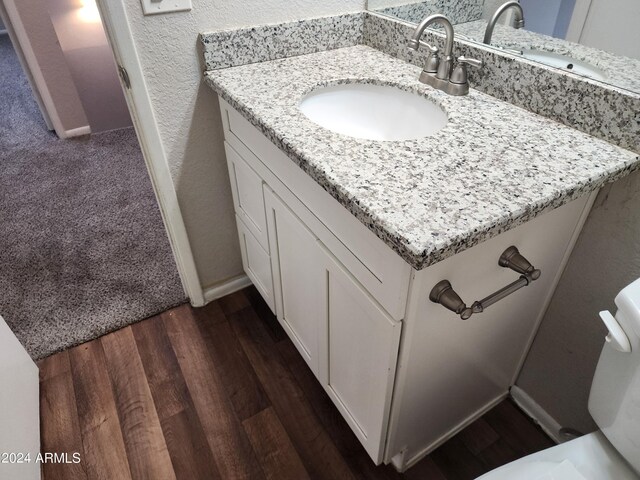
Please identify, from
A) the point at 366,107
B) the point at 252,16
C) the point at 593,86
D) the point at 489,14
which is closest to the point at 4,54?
the point at 252,16

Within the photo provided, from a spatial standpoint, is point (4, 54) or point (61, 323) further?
point (4, 54)

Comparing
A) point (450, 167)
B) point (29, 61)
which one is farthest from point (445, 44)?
point (29, 61)

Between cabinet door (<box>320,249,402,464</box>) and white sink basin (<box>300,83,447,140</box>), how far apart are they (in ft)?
1.40

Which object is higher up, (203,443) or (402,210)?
(402,210)

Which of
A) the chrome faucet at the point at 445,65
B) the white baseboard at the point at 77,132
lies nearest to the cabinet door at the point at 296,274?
the chrome faucet at the point at 445,65

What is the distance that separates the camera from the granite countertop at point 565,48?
774 mm

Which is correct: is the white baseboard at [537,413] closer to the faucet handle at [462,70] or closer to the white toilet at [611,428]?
the white toilet at [611,428]

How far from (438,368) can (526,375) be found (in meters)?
0.48

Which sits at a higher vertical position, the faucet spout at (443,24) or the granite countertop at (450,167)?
the faucet spout at (443,24)

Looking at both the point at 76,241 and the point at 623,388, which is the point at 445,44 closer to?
the point at 623,388

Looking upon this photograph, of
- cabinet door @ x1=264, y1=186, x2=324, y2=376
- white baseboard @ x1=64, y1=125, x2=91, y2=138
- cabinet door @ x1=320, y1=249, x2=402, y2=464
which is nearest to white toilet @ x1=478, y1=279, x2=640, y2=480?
cabinet door @ x1=320, y1=249, x2=402, y2=464

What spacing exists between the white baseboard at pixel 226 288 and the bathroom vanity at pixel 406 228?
46 centimetres

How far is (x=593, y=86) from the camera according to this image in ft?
2.64

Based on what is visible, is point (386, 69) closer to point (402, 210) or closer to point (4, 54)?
point (402, 210)
